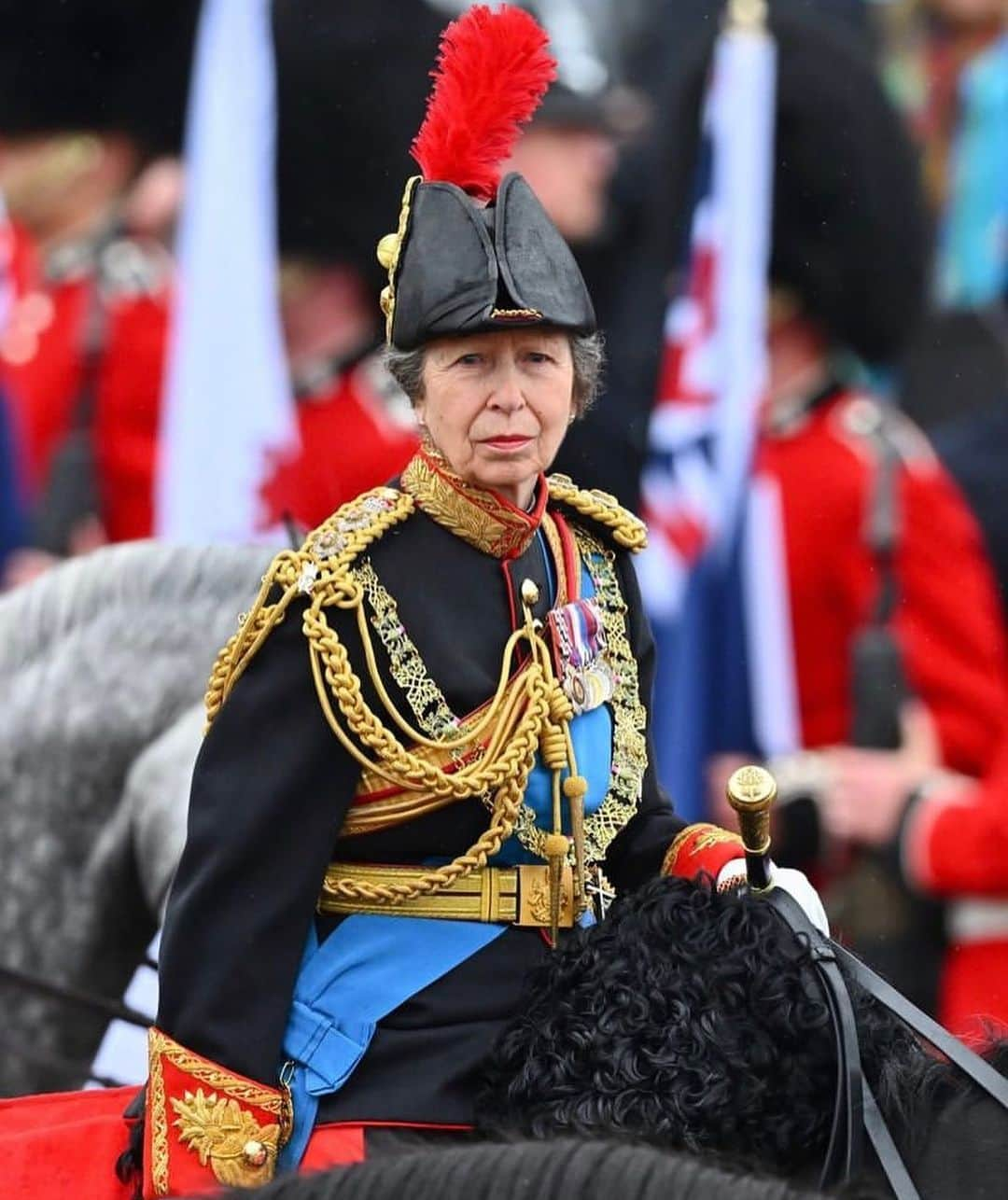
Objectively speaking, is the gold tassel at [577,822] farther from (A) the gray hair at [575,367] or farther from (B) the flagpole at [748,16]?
(B) the flagpole at [748,16]

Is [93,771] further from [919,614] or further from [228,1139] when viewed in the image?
[919,614]

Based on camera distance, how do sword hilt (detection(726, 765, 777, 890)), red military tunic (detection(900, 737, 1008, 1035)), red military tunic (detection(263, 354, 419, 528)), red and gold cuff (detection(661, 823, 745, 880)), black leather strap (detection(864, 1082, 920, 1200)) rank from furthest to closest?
red military tunic (detection(900, 737, 1008, 1035)) → red military tunic (detection(263, 354, 419, 528)) → red and gold cuff (detection(661, 823, 745, 880)) → sword hilt (detection(726, 765, 777, 890)) → black leather strap (detection(864, 1082, 920, 1200))

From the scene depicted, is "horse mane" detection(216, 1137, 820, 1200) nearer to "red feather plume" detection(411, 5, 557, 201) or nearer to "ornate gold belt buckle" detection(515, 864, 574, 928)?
"ornate gold belt buckle" detection(515, 864, 574, 928)

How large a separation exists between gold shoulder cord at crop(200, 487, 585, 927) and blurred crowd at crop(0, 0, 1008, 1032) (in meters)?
2.11

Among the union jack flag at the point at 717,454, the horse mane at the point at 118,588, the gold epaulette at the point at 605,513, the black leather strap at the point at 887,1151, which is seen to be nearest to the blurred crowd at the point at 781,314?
the union jack flag at the point at 717,454

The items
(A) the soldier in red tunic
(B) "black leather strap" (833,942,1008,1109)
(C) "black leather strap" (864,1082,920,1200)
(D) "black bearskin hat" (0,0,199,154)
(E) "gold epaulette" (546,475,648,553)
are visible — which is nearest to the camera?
(C) "black leather strap" (864,1082,920,1200)

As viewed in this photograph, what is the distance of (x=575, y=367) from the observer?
3523 mm

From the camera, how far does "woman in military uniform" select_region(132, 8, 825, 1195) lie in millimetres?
3402

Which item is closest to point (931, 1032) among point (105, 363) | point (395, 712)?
point (395, 712)

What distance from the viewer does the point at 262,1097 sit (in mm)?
3381

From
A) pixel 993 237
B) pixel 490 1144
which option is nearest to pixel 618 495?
pixel 993 237

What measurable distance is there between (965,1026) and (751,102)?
14.9 ft

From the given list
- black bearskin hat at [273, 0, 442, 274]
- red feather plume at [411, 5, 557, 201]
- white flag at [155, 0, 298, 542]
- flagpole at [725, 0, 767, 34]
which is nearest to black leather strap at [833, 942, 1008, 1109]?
red feather plume at [411, 5, 557, 201]

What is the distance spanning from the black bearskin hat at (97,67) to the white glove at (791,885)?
573cm
